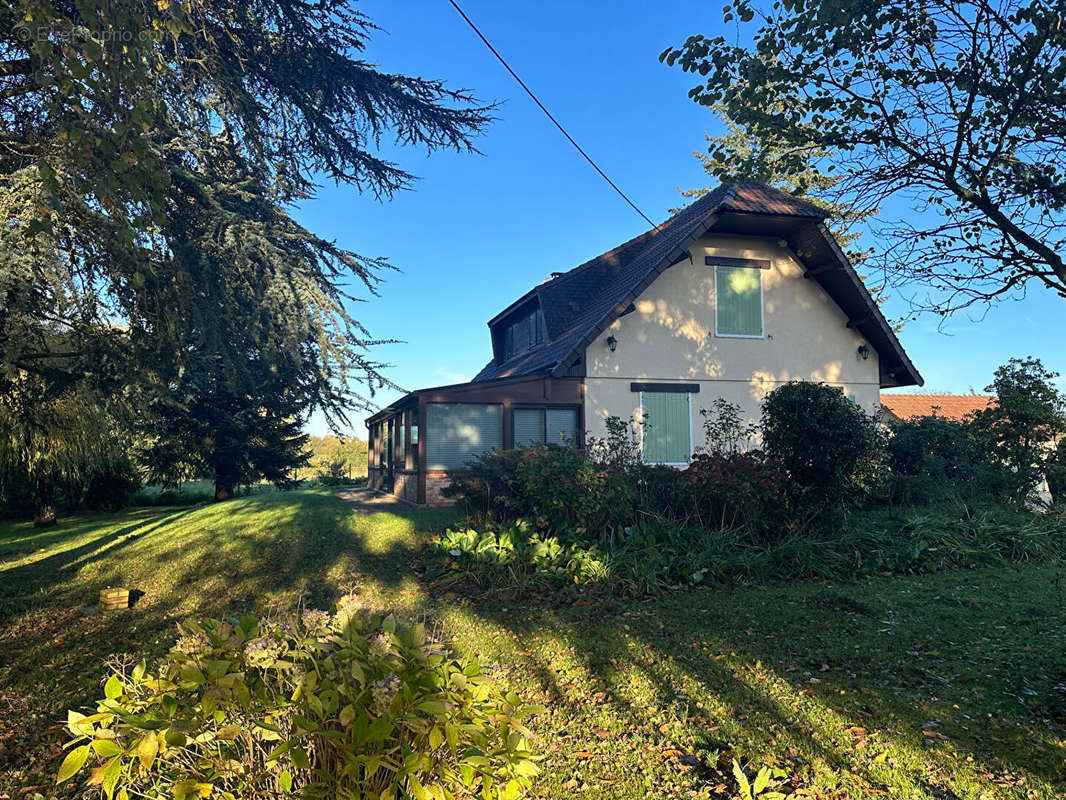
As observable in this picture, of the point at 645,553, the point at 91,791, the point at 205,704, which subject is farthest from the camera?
the point at 645,553

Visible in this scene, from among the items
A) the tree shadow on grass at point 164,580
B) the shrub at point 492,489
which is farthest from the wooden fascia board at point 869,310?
the tree shadow on grass at point 164,580

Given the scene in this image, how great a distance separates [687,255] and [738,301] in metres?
2.13

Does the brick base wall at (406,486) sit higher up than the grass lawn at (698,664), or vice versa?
the brick base wall at (406,486)

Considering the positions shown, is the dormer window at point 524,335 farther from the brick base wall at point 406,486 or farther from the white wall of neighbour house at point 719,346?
the brick base wall at point 406,486

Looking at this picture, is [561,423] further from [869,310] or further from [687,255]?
[869,310]

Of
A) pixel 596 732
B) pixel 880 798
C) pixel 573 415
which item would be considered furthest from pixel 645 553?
pixel 573 415

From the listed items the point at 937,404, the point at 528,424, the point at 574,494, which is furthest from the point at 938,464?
Answer: the point at 937,404

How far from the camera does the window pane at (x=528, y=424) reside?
16672 mm

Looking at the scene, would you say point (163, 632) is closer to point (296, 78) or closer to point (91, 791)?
point (91, 791)

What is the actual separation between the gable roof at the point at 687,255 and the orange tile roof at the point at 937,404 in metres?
10.7

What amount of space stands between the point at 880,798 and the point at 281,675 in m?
3.51

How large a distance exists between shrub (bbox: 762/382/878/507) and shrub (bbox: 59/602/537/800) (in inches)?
383

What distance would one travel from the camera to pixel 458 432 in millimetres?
16375

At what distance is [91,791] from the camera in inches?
150
